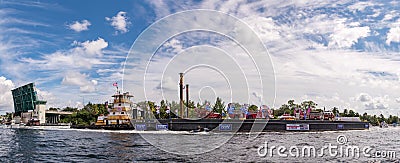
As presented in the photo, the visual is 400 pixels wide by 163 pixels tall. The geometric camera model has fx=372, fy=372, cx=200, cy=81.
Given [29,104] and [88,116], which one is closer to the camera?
[88,116]

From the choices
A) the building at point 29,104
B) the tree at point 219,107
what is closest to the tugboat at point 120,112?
the tree at point 219,107

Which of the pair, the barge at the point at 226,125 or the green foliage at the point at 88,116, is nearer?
the barge at the point at 226,125

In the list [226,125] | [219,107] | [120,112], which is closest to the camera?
[226,125]

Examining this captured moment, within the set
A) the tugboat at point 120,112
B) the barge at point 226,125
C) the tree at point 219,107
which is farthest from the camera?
the tree at point 219,107

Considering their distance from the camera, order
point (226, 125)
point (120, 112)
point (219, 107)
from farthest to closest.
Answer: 1. point (219, 107)
2. point (120, 112)
3. point (226, 125)

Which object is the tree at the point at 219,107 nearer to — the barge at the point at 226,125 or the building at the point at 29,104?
the barge at the point at 226,125

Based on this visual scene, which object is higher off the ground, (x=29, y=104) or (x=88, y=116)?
(x=29, y=104)

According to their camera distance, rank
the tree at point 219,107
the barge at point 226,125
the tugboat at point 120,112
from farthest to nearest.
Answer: the tree at point 219,107 → the tugboat at point 120,112 → the barge at point 226,125

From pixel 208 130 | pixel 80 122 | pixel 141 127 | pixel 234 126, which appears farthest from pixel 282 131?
pixel 80 122

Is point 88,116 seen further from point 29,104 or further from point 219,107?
point 219,107

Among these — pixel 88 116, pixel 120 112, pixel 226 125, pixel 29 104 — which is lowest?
pixel 88 116

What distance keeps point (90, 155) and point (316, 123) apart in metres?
75.3

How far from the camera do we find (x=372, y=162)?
31.5 m

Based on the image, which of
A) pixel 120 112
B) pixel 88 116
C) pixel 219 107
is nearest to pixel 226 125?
pixel 120 112
